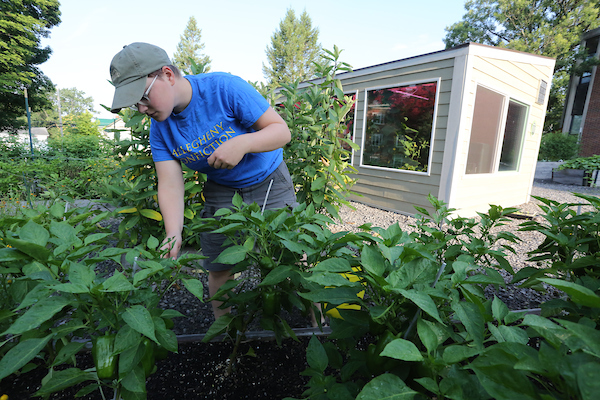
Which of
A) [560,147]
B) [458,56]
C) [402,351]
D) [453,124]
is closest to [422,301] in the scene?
[402,351]

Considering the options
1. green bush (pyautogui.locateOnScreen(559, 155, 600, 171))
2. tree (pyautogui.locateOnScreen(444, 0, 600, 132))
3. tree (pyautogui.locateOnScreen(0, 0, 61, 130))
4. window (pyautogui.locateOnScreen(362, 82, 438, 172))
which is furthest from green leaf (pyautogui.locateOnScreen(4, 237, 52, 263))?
tree (pyautogui.locateOnScreen(444, 0, 600, 132))

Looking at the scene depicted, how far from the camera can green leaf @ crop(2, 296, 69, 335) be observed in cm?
61

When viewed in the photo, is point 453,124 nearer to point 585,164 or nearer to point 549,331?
point 549,331

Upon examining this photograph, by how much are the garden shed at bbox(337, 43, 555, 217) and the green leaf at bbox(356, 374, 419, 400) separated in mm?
4713

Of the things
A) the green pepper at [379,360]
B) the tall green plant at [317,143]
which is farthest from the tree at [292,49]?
the green pepper at [379,360]

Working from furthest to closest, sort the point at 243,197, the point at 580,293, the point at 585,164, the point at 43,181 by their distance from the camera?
the point at 585,164
the point at 43,181
the point at 243,197
the point at 580,293

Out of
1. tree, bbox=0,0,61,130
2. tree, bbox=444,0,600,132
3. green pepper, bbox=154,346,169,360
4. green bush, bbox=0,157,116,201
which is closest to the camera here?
green pepper, bbox=154,346,169,360

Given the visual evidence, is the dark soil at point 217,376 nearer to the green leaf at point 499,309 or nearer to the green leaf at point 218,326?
the green leaf at point 218,326

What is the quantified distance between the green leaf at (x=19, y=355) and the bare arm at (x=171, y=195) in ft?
2.80

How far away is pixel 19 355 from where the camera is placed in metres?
0.69

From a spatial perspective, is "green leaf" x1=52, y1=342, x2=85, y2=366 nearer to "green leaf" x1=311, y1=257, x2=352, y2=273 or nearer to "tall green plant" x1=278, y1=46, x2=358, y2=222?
"green leaf" x1=311, y1=257, x2=352, y2=273

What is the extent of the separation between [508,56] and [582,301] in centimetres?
636

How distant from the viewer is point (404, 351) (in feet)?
1.79

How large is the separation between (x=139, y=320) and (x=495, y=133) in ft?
21.4
